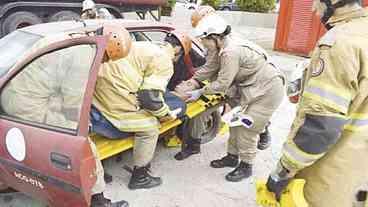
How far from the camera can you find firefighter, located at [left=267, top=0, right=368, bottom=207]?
1.64 metres

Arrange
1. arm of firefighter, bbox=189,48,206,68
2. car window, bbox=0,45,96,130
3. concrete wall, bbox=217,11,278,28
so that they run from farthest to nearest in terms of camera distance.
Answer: concrete wall, bbox=217,11,278,28 → arm of firefighter, bbox=189,48,206,68 → car window, bbox=0,45,96,130

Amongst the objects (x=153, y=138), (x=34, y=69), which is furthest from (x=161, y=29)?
(x=34, y=69)

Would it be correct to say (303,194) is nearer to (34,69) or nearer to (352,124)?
(352,124)

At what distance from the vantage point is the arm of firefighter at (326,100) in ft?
5.36

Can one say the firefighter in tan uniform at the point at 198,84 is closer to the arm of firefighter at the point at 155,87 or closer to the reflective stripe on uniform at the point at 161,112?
the arm of firefighter at the point at 155,87

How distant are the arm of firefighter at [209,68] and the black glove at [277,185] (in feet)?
6.63

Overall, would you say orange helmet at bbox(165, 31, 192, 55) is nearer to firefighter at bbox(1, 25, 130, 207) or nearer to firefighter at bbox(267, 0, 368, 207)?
firefighter at bbox(1, 25, 130, 207)

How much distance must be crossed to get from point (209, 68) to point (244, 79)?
414 millimetres

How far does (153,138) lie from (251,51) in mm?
1191

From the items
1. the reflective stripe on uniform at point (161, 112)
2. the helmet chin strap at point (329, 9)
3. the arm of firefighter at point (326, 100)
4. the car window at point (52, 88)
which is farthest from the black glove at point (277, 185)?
the reflective stripe on uniform at point (161, 112)

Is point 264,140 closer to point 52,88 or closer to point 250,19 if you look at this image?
point 52,88

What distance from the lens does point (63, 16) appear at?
8023 mm

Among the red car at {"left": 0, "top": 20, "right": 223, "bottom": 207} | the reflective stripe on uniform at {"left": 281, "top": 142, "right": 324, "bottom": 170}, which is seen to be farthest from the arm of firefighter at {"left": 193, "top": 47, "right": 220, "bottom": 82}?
the reflective stripe on uniform at {"left": 281, "top": 142, "right": 324, "bottom": 170}

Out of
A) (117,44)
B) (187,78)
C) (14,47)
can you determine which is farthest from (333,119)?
(14,47)
